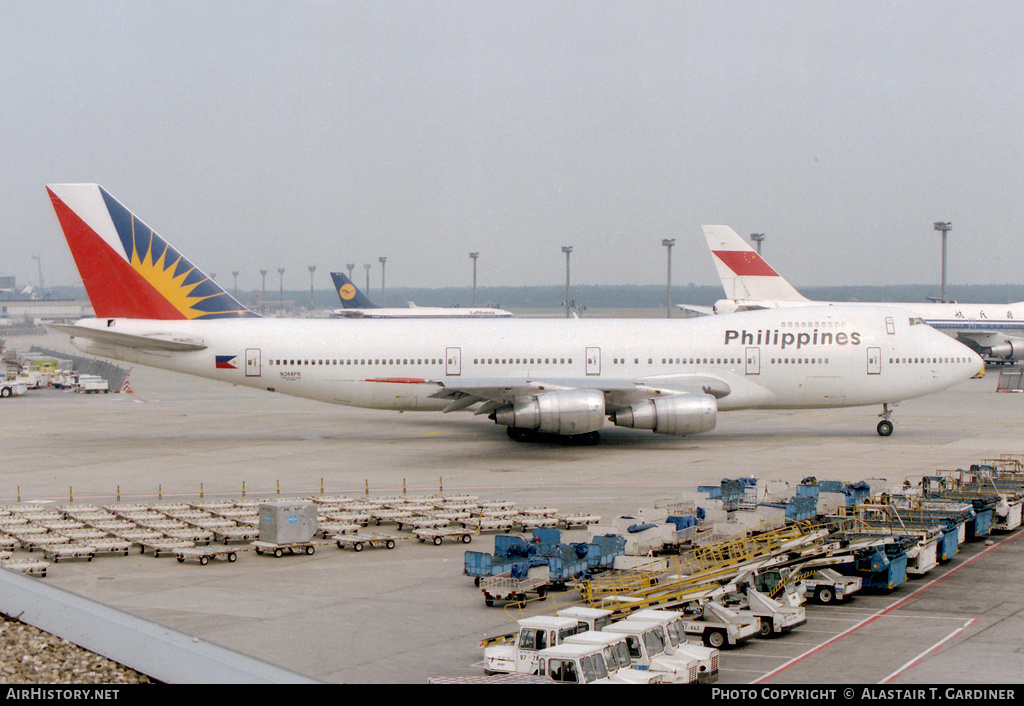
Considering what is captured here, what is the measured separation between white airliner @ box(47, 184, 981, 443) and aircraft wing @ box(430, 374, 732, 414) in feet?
0.53

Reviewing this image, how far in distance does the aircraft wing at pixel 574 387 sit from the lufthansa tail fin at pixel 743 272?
4437 cm

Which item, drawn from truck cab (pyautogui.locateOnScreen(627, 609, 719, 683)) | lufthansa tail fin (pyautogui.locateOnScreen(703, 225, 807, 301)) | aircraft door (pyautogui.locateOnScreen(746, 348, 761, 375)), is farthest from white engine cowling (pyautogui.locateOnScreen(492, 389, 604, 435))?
lufthansa tail fin (pyautogui.locateOnScreen(703, 225, 807, 301))

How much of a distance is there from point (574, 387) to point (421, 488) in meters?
9.56

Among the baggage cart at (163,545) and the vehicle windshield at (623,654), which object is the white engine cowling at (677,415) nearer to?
the baggage cart at (163,545)

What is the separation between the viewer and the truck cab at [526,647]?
15664mm

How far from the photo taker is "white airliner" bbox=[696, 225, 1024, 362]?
83.9 metres

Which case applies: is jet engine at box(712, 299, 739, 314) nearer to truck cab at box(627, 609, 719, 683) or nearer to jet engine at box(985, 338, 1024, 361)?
jet engine at box(985, 338, 1024, 361)

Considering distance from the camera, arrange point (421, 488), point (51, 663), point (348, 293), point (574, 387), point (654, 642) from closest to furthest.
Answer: point (51, 663), point (654, 642), point (421, 488), point (574, 387), point (348, 293)

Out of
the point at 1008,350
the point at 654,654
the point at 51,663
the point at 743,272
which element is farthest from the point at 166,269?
the point at 1008,350

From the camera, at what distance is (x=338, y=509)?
2953 centimetres

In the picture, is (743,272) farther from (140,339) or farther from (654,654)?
(654,654)

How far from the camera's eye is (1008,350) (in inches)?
3231

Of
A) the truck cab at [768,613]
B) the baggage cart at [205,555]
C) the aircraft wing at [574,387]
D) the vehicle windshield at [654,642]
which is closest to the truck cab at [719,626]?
the truck cab at [768,613]
